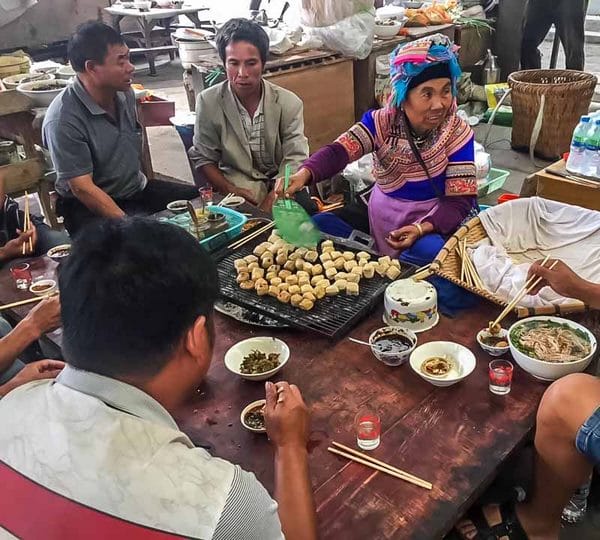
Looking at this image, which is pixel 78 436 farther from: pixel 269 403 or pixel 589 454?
pixel 589 454

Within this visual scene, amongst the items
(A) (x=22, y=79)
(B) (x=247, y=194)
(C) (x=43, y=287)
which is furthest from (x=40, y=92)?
(C) (x=43, y=287)

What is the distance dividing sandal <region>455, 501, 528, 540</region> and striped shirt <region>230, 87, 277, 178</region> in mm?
2403

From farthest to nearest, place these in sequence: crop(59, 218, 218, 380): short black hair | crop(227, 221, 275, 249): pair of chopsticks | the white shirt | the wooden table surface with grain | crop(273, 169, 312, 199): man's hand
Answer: crop(273, 169, 312, 199): man's hand
crop(227, 221, 275, 249): pair of chopsticks
the wooden table surface with grain
crop(59, 218, 218, 380): short black hair
the white shirt

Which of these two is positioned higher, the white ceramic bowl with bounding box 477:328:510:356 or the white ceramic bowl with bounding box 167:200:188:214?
the white ceramic bowl with bounding box 167:200:188:214

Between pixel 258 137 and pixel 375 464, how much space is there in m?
2.55

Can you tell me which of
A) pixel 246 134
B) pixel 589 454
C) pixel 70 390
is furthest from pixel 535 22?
pixel 70 390

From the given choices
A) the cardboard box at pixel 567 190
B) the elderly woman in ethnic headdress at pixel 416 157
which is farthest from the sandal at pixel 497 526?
the cardboard box at pixel 567 190

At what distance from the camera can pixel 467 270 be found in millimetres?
2510

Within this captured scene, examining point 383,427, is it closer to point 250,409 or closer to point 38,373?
point 250,409

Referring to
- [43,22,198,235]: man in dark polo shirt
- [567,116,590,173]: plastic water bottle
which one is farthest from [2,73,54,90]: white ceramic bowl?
[567,116,590,173]: plastic water bottle

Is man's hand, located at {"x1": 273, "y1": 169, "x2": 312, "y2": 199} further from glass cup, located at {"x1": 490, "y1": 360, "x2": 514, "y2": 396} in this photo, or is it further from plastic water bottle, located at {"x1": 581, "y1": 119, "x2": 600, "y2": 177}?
plastic water bottle, located at {"x1": 581, "y1": 119, "x2": 600, "y2": 177}

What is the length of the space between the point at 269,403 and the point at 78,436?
0.63 m

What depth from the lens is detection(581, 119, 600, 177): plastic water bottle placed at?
3.34 m

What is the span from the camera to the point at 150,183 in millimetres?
3924
